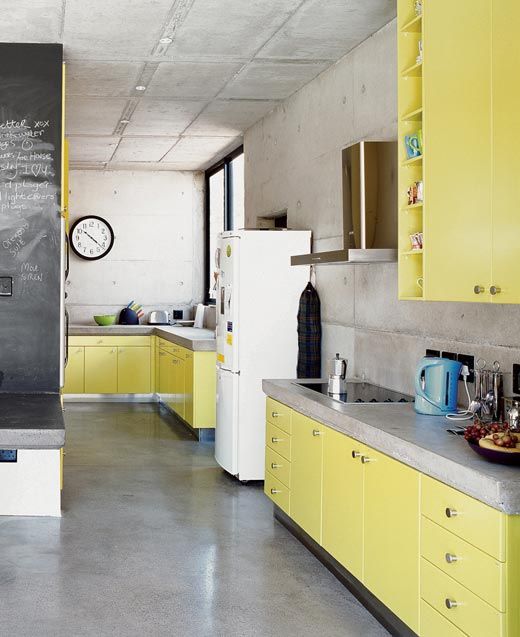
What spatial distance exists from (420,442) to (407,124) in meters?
1.51

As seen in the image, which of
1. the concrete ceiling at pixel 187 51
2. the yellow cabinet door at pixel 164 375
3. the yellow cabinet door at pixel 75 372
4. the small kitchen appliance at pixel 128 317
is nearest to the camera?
the concrete ceiling at pixel 187 51

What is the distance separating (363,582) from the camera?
11.8 ft

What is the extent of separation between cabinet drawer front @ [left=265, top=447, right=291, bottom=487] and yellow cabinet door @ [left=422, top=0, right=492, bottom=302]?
1.58 meters

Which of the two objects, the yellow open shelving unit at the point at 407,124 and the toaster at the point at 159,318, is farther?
the toaster at the point at 159,318

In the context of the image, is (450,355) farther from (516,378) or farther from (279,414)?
(279,414)

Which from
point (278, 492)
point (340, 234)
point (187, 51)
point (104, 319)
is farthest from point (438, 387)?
point (104, 319)

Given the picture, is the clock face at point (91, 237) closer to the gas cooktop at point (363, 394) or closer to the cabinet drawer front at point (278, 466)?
the cabinet drawer front at point (278, 466)

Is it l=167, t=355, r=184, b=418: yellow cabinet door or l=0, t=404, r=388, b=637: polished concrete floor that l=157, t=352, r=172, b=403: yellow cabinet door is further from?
l=0, t=404, r=388, b=637: polished concrete floor

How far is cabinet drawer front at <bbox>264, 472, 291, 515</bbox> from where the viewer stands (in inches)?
189

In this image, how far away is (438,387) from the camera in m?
3.80

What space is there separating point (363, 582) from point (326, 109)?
3.39 metres

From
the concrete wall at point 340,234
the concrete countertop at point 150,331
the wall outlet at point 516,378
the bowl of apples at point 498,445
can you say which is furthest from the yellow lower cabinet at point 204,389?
the bowl of apples at point 498,445

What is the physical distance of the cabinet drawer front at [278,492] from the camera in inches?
189

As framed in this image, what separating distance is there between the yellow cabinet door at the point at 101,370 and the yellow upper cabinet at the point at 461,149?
6.58 metres
